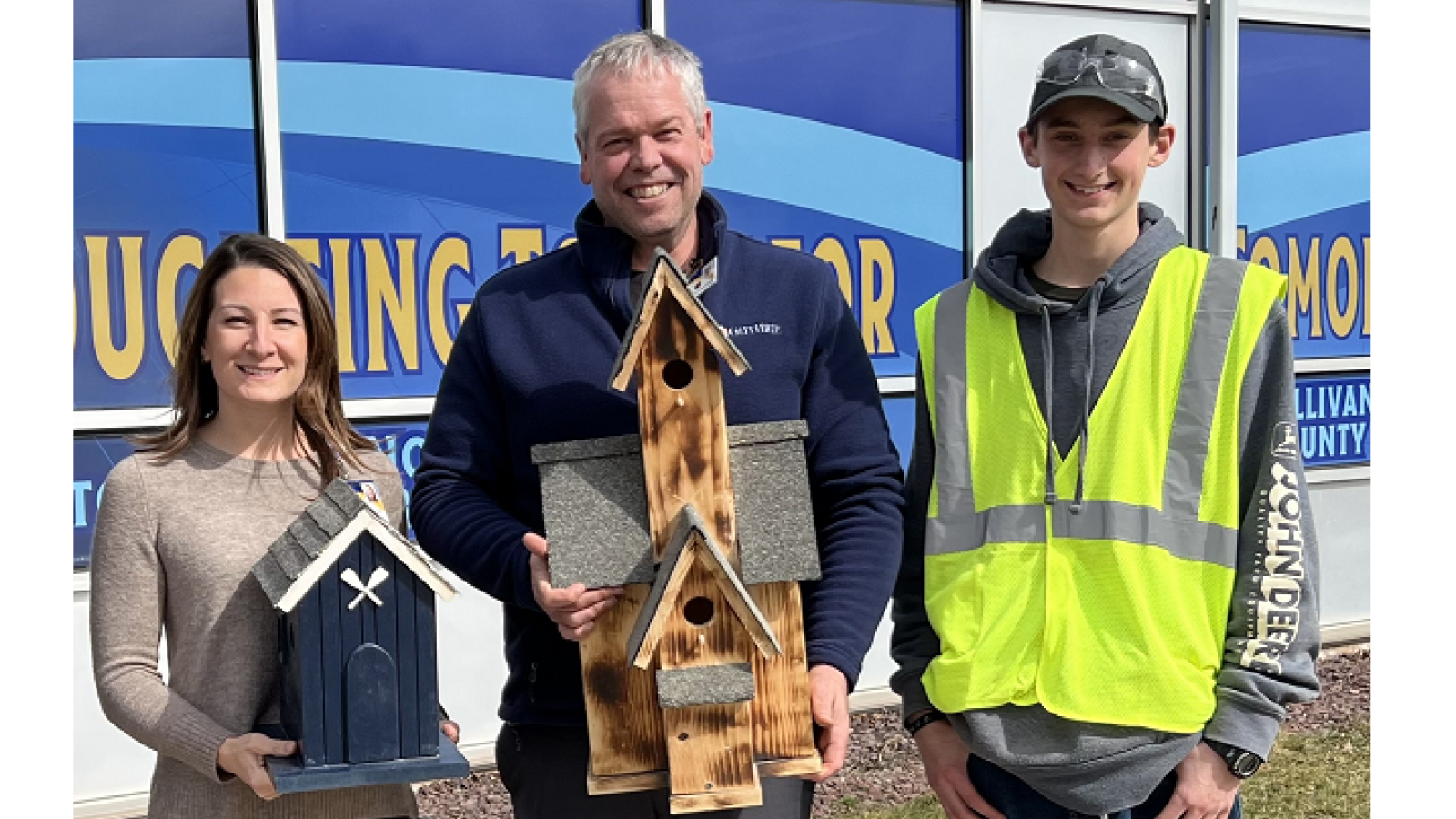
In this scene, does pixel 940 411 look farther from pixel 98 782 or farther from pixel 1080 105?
pixel 98 782

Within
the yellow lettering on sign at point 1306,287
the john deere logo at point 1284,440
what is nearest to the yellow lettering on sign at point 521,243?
the john deere logo at point 1284,440

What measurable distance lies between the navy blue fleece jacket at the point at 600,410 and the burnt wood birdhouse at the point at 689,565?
6.1 inches

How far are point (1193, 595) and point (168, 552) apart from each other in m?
1.76

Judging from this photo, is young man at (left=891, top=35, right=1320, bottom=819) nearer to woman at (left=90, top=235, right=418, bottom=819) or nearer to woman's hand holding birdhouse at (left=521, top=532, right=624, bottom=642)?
woman's hand holding birdhouse at (left=521, top=532, right=624, bottom=642)

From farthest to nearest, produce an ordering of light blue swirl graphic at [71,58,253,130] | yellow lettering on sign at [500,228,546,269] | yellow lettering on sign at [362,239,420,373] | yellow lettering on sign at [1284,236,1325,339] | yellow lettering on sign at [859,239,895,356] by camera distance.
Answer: yellow lettering on sign at [1284,236,1325,339] → yellow lettering on sign at [859,239,895,356] → yellow lettering on sign at [500,228,546,269] → yellow lettering on sign at [362,239,420,373] → light blue swirl graphic at [71,58,253,130]

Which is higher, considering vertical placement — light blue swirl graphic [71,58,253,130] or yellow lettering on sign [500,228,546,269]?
light blue swirl graphic [71,58,253,130]

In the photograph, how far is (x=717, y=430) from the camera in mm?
2461

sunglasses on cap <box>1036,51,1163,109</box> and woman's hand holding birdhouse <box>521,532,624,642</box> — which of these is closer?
woman's hand holding birdhouse <box>521,532,624,642</box>

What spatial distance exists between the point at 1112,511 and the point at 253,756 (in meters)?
1.50

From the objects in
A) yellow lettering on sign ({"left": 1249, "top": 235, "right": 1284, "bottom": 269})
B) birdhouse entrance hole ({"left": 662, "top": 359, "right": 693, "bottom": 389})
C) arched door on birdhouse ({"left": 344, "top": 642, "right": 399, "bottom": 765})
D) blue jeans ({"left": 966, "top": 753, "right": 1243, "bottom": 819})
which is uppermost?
yellow lettering on sign ({"left": 1249, "top": 235, "right": 1284, "bottom": 269})

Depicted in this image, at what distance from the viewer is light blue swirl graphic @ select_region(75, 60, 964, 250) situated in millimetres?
5188

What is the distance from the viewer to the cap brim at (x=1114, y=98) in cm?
262

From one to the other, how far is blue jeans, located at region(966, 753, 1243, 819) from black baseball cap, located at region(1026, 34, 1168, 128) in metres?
1.17

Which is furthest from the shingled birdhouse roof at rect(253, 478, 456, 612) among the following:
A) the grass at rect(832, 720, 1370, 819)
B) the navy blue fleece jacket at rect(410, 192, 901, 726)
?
the grass at rect(832, 720, 1370, 819)
